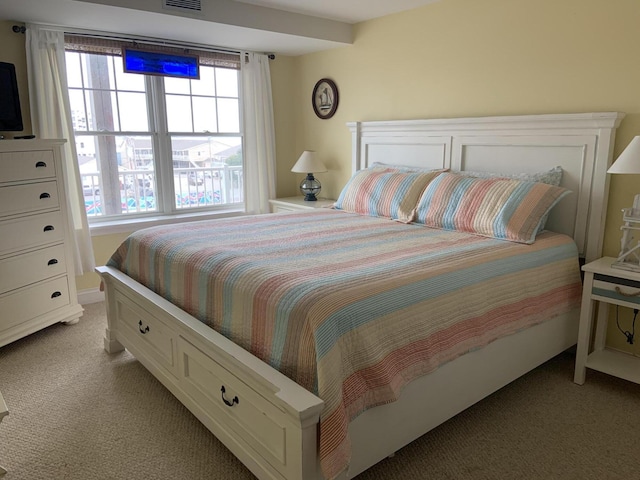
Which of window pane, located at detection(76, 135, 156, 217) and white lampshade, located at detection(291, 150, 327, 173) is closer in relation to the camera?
window pane, located at detection(76, 135, 156, 217)

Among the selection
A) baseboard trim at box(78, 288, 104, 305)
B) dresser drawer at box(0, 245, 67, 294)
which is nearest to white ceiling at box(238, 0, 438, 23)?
dresser drawer at box(0, 245, 67, 294)

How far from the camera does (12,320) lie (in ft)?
9.57

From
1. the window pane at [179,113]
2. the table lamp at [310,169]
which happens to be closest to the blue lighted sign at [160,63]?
the window pane at [179,113]

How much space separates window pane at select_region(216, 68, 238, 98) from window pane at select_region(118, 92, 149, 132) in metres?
0.71

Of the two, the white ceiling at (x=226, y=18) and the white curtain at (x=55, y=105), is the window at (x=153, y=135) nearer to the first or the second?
the white curtain at (x=55, y=105)

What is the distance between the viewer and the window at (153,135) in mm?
3771

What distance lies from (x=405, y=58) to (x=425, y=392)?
2714 mm

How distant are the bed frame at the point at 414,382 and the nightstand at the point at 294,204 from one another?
953mm

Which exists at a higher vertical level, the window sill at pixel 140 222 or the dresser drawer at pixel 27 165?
the dresser drawer at pixel 27 165

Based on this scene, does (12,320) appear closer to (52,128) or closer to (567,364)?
(52,128)

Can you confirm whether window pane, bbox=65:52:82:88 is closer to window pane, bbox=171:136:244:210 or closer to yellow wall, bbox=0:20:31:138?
yellow wall, bbox=0:20:31:138

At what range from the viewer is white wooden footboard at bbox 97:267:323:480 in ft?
4.89

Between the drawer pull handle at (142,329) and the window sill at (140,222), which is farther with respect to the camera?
the window sill at (140,222)

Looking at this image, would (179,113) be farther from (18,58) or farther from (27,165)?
(27,165)
